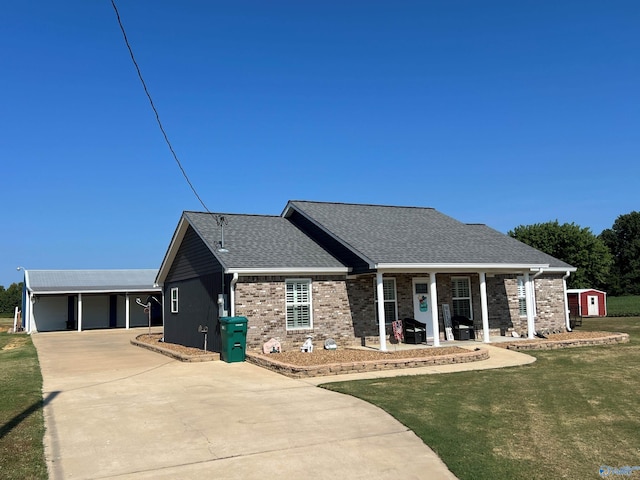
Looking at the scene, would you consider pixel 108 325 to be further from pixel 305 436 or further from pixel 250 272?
pixel 305 436

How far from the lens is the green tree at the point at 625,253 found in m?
73.6

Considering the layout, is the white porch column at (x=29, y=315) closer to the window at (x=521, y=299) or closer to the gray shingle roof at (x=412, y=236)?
the gray shingle roof at (x=412, y=236)

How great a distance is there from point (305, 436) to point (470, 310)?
1393 centimetres

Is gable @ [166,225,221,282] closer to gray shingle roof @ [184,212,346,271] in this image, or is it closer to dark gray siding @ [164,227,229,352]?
dark gray siding @ [164,227,229,352]

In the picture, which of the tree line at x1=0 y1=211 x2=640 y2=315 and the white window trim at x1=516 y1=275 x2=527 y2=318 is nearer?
the white window trim at x1=516 y1=275 x2=527 y2=318

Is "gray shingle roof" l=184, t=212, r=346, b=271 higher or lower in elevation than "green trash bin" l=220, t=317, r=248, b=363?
higher

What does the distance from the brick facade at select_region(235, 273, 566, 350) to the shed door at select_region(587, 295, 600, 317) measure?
67.5ft

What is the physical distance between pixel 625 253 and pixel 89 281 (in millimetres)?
73850

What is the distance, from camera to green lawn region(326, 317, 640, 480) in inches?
243

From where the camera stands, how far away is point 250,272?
1580 centimetres

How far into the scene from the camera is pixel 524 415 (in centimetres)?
827

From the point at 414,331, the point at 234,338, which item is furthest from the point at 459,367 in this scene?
the point at 234,338

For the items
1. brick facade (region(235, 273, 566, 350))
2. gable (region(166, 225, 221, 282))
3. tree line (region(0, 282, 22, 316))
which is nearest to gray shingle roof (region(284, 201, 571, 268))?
brick facade (region(235, 273, 566, 350))

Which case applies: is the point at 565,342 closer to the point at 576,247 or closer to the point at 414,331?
the point at 414,331
